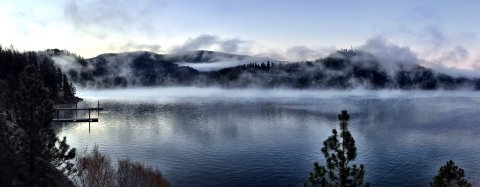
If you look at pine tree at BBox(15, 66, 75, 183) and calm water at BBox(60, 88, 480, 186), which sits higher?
pine tree at BBox(15, 66, 75, 183)

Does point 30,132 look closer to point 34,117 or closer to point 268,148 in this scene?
point 34,117

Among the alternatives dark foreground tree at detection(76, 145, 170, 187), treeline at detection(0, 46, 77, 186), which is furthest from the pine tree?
dark foreground tree at detection(76, 145, 170, 187)

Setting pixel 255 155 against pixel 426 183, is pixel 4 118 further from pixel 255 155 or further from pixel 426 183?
pixel 426 183

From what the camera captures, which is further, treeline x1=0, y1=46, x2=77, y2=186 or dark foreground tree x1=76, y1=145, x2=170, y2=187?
dark foreground tree x1=76, y1=145, x2=170, y2=187

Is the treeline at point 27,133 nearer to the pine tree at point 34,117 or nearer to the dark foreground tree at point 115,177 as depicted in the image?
the pine tree at point 34,117

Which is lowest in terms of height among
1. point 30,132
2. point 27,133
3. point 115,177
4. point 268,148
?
point 268,148

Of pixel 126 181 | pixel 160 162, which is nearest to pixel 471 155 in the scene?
pixel 160 162

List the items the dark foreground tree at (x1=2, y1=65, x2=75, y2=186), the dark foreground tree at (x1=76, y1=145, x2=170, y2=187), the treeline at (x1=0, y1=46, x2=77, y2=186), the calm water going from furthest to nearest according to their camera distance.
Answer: the calm water, the dark foreground tree at (x1=76, y1=145, x2=170, y2=187), the dark foreground tree at (x1=2, y1=65, x2=75, y2=186), the treeline at (x1=0, y1=46, x2=77, y2=186)

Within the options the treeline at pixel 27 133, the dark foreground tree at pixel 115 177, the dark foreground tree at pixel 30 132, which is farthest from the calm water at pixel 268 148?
the treeline at pixel 27 133

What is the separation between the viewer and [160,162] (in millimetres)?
90125

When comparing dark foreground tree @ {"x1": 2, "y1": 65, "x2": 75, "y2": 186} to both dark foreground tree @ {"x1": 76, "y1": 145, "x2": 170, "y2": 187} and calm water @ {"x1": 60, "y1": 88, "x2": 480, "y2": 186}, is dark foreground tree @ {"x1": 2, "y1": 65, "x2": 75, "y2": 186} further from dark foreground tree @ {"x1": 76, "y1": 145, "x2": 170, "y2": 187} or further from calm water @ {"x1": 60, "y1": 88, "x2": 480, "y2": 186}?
calm water @ {"x1": 60, "y1": 88, "x2": 480, "y2": 186}

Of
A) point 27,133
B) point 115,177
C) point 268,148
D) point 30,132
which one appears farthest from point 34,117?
point 268,148

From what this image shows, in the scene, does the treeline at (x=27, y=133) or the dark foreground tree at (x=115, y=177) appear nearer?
the treeline at (x=27, y=133)

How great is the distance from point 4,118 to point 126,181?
17511 mm
